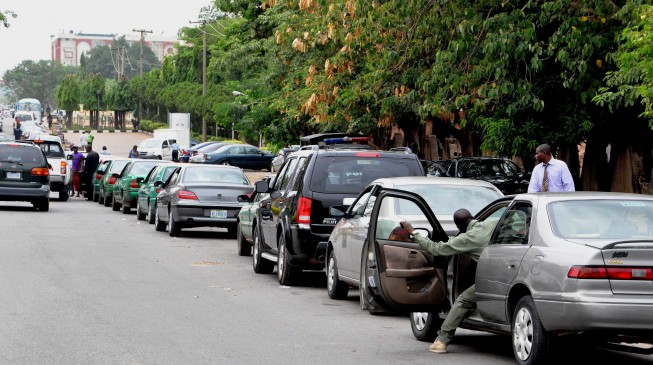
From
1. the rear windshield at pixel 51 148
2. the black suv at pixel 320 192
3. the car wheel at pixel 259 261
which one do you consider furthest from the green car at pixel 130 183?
the black suv at pixel 320 192

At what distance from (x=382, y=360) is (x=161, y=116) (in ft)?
374

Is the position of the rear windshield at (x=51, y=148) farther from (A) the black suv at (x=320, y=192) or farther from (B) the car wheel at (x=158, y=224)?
(A) the black suv at (x=320, y=192)

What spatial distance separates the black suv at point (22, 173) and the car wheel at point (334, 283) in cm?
1783

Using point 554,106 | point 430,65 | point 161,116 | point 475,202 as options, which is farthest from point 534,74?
point 161,116

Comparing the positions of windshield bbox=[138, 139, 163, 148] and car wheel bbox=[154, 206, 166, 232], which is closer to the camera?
car wheel bbox=[154, 206, 166, 232]

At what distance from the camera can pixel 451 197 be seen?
13.3m

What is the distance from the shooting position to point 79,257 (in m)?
19.5

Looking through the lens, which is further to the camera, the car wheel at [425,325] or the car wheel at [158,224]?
the car wheel at [158,224]

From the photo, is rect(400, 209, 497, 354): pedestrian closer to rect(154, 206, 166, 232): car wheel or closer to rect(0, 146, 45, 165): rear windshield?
rect(154, 206, 166, 232): car wheel

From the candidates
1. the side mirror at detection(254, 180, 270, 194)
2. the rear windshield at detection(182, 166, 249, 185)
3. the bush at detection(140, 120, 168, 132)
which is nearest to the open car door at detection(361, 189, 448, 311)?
the side mirror at detection(254, 180, 270, 194)

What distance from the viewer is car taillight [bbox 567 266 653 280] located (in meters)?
8.80

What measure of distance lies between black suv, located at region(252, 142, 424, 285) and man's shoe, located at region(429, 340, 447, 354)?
474cm

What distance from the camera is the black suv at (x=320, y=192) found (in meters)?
15.5

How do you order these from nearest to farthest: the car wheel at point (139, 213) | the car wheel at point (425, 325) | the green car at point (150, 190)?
the car wheel at point (425, 325)
the green car at point (150, 190)
the car wheel at point (139, 213)
